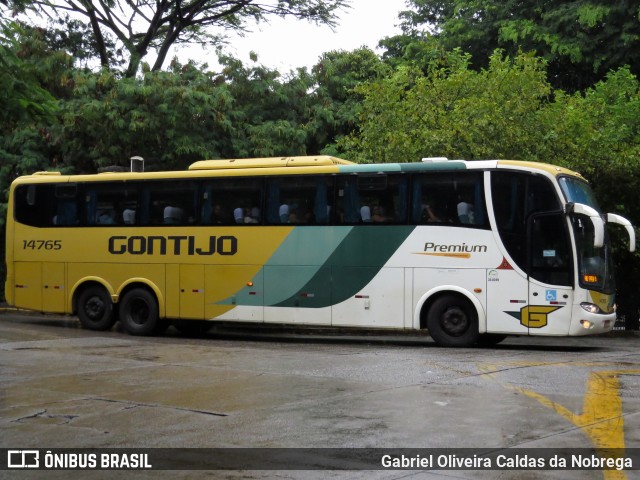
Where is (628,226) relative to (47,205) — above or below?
below

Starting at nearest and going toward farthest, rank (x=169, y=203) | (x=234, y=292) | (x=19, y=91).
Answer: (x=19, y=91) < (x=234, y=292) < (x=169, y=203)

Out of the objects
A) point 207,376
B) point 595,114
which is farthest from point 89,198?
point 595,114

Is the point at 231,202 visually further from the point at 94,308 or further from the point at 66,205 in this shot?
the point at 66,205

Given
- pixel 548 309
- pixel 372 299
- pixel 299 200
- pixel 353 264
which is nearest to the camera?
pixel 548 309

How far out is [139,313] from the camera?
2075 centimetres

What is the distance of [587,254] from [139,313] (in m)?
9.34

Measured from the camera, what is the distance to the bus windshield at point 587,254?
16.8 m

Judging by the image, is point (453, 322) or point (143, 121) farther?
point (143, 121)

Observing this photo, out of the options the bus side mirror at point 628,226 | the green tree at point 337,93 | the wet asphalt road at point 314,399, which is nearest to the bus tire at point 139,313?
the wet asphalt road at point 314,399

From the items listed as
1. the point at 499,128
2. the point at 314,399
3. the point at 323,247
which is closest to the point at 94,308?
the point at 323,247

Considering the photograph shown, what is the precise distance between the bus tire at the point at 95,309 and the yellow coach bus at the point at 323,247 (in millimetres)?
31

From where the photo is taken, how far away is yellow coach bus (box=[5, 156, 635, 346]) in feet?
55.8

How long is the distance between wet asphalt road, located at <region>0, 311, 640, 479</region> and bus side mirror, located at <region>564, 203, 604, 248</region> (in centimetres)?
189

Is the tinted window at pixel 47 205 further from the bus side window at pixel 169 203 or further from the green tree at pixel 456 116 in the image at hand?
the green tree at pixel 456 116
